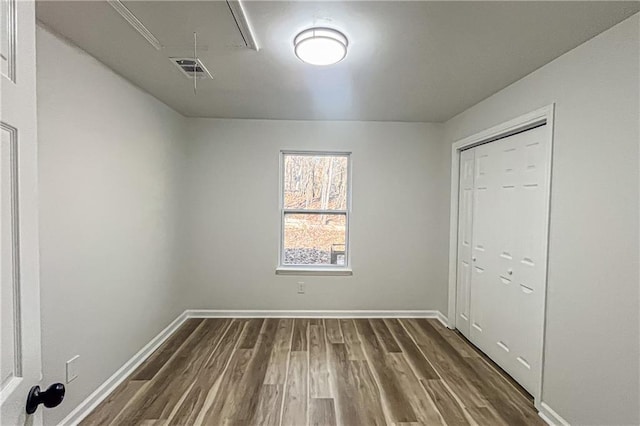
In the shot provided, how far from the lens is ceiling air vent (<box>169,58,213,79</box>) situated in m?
2.28

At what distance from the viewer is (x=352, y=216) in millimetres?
4094

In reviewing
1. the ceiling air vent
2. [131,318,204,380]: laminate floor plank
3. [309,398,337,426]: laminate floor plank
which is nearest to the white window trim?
[131,318,204,380]: laminate floor plank

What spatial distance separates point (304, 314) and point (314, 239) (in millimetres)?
960

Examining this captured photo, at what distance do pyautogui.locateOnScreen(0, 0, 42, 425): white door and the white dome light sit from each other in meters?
1.32

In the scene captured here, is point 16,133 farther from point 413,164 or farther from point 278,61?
point 413,164

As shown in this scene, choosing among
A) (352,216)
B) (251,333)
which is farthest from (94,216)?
(352,216)

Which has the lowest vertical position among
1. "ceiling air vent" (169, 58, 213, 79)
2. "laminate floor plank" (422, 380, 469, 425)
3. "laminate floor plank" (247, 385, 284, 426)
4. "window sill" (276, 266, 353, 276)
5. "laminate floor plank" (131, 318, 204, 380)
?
"laminate floor plank" (131, 318, 204, 380)

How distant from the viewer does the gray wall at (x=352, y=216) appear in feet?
13.1

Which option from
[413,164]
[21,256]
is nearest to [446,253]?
[413,164]

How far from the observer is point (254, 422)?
2150mm

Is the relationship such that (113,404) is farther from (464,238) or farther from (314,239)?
(464,238)

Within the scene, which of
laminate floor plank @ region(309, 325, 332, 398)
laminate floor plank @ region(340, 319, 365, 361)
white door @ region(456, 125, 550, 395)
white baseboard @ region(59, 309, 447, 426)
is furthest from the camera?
laminate floor plank @ region(340, 319, 365, 361)

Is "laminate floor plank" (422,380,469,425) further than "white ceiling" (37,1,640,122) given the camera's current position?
Yes

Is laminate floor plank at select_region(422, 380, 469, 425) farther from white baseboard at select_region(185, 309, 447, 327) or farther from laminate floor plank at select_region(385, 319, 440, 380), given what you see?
white baseboard at select_region(185, 309, 447, 327)
